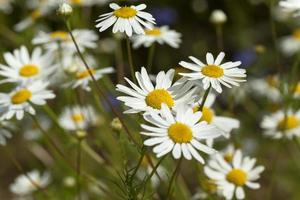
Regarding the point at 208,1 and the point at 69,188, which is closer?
the point at 69,188

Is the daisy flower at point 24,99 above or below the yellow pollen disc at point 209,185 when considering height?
above

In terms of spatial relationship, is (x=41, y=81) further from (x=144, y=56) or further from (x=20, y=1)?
(x=144, y=56)

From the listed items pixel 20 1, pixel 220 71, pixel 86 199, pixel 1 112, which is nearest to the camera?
pixel 220 71

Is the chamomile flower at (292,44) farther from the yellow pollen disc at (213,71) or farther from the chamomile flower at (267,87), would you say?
the yellow pollen disc at (213,71)

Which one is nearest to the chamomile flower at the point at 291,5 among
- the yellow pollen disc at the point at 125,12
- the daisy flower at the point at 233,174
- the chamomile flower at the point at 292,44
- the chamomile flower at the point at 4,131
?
the daisy flower at the point at 233,174

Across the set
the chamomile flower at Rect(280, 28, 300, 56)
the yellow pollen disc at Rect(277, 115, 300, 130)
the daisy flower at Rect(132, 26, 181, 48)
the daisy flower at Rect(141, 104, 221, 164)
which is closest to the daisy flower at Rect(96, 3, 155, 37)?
the daisy flower at Rect(141, 104, 221, 164)

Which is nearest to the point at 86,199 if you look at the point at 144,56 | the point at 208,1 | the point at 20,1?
the point at 20,1

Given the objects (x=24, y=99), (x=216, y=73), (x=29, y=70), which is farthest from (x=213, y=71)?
(x=29, y=70)

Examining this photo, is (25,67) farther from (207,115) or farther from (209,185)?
(209,185)
